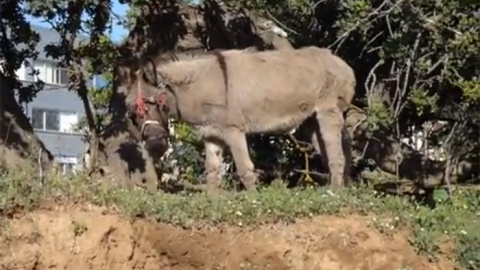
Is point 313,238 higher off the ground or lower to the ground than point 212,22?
lower

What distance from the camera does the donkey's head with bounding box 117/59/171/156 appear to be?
40.9 ft

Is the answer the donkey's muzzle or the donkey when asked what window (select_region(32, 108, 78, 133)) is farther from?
the donkey

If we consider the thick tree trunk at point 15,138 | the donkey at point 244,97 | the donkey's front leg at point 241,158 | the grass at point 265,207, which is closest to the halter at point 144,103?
the donkey at point 244,97

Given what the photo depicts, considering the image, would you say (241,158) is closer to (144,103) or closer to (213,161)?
(213,161)

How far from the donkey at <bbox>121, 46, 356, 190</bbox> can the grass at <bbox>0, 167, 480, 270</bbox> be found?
102 cm

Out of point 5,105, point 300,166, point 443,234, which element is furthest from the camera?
point 300,166

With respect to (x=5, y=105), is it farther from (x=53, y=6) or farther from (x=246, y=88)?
(x=246, y=88)

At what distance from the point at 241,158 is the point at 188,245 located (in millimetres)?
2255

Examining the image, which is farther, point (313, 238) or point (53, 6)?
point (53, 6)

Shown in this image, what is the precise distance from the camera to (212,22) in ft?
47.0

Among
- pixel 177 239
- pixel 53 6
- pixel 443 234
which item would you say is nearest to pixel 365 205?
pixel 443 234

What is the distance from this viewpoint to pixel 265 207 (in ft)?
35.8

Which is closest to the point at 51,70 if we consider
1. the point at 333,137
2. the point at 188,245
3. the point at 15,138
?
the point at 15,138

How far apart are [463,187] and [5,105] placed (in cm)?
645
